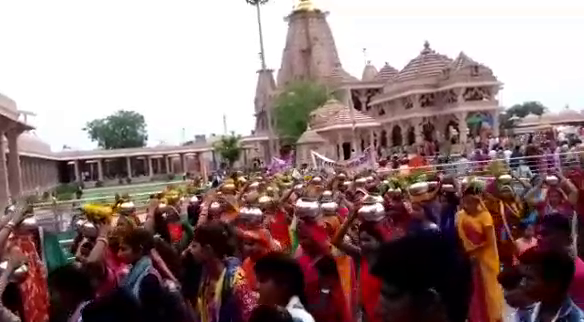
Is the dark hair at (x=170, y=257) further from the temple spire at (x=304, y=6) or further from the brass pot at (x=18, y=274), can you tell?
the temple spire at (x=304, y=6)

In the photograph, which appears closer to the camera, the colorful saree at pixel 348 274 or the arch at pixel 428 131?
the colorful saree at pixel 348 274

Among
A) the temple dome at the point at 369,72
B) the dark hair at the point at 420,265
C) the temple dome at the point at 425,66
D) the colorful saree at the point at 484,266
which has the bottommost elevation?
the colorful saree at the point at 484,266

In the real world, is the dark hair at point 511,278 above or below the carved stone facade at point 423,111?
below

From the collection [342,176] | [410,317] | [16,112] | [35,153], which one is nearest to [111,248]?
[410,317]

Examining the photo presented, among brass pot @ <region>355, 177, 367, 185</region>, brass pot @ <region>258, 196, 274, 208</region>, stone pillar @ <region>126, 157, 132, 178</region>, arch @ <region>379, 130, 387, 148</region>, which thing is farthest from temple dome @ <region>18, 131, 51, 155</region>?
brass pot @ <region>258, 196, 274, 208</region>

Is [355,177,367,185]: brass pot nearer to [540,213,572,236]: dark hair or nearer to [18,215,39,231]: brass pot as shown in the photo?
[18,215,39,231]: brass pot

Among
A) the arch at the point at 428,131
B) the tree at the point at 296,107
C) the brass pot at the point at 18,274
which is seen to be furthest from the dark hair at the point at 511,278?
the tree at the point at 296,107

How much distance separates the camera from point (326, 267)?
4.98 m

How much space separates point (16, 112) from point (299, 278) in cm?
3466

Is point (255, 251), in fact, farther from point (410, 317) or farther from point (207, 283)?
point (410, 317)

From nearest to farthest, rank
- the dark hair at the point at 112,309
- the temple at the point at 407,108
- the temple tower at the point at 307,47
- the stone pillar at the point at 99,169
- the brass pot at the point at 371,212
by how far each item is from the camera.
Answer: the dark hair at the point at 112,309 < the brass pot at the point at 371,212 < the temple at the point at 407,108 < the temple tower at the point at 307,47 < the stone pillar at the point at 99,169

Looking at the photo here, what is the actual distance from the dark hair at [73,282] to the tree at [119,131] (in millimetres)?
105092

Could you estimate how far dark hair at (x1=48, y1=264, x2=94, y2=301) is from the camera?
4.15 m

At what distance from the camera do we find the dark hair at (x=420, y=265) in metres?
2.60
